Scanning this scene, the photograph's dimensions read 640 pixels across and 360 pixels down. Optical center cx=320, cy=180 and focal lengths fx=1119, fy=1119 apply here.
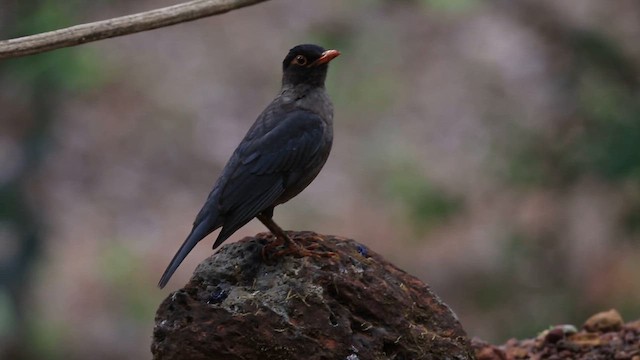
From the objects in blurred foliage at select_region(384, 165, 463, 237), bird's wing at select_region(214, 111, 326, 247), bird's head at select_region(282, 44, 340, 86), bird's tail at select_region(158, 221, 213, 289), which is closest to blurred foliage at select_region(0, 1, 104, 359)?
blurred foliage at select_region(384, 165, 463, 237)

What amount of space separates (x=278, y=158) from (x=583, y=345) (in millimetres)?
1916

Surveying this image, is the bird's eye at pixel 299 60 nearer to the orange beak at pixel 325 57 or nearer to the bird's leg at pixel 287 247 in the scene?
the orange beak at pixel 325 57

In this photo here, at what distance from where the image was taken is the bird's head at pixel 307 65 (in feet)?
18.0

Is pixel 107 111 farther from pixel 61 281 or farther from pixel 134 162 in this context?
pixel 61 281

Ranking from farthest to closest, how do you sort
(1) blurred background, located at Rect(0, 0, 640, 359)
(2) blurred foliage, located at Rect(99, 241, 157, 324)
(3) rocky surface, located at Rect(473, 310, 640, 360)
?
(2) blurred foliage, located at Rect(99, 241, 157, 324), (1) blurred background, located at Rect(0, 0, 640, 359), (3) rocky surface, located at Rect(473, 310, 640, 360)

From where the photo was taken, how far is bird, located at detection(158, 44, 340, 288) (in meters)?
4.89

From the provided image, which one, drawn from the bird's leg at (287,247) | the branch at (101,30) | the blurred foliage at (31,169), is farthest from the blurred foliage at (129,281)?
the branch at (101,30)

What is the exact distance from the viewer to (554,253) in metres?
11.7

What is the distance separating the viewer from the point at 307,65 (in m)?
5.52

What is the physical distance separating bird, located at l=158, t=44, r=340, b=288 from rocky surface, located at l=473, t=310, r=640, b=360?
131 cm

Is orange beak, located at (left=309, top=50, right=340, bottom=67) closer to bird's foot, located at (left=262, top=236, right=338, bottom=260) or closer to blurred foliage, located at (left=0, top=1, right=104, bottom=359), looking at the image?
bird's foot, located at (left=262, top=236, right=338, bottom=260)

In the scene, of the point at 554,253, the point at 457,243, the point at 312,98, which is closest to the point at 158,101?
the point at 457,243

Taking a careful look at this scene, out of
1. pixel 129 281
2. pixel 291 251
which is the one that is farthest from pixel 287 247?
pixel 129 281

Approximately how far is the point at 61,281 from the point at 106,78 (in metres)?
3.27
